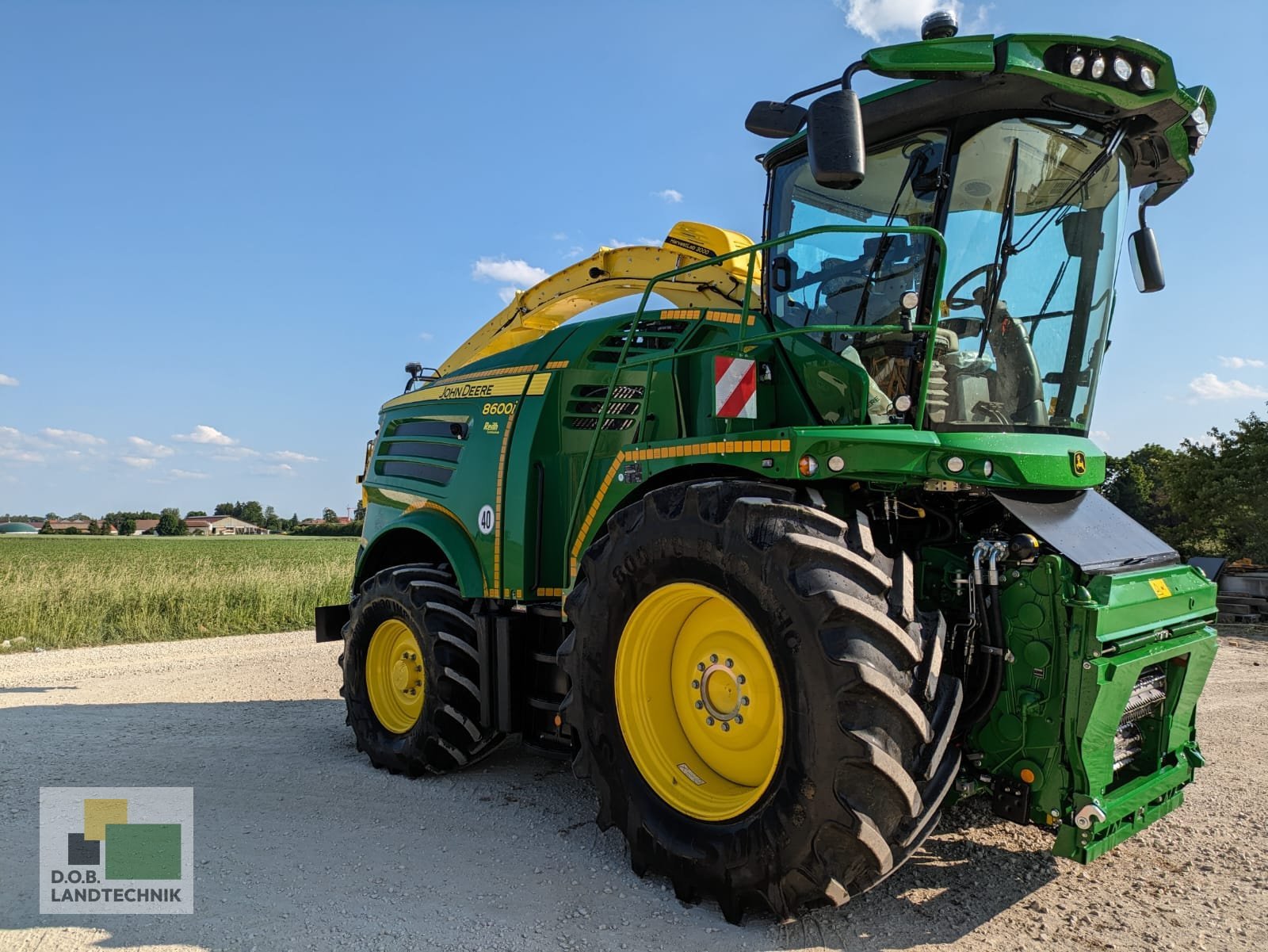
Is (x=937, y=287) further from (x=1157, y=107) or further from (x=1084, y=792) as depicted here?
(x=1084, y=792)

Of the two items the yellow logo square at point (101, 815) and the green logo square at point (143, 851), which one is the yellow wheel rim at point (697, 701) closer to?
the green logo square at point (143, 851)

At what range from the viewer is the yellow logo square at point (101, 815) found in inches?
173

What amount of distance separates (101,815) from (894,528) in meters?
4.31

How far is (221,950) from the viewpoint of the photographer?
3.19 meters

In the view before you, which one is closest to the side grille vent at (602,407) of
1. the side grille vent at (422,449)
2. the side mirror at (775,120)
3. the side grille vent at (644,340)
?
the side grille vent at (644,340)

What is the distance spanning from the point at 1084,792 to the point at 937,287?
2.01m

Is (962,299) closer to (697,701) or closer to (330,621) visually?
(697,701)

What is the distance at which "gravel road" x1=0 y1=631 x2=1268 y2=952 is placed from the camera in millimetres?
3314

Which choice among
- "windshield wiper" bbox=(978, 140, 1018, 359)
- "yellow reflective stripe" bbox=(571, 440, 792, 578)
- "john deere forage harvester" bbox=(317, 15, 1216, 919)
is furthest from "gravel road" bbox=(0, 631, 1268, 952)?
"windshield wiper" bbox=(978, 140, 1018, 359)

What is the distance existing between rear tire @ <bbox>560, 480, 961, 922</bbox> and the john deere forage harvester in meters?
0.01

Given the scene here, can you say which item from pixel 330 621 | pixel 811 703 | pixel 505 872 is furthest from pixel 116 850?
pixel 811 703

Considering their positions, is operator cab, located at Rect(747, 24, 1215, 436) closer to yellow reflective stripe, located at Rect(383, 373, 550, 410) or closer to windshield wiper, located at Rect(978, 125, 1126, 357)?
windshield wiper, located at Rect(978, 125, 1126, 357)

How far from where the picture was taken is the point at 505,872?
3959 mm

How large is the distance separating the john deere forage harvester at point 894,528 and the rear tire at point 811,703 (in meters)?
0.01
